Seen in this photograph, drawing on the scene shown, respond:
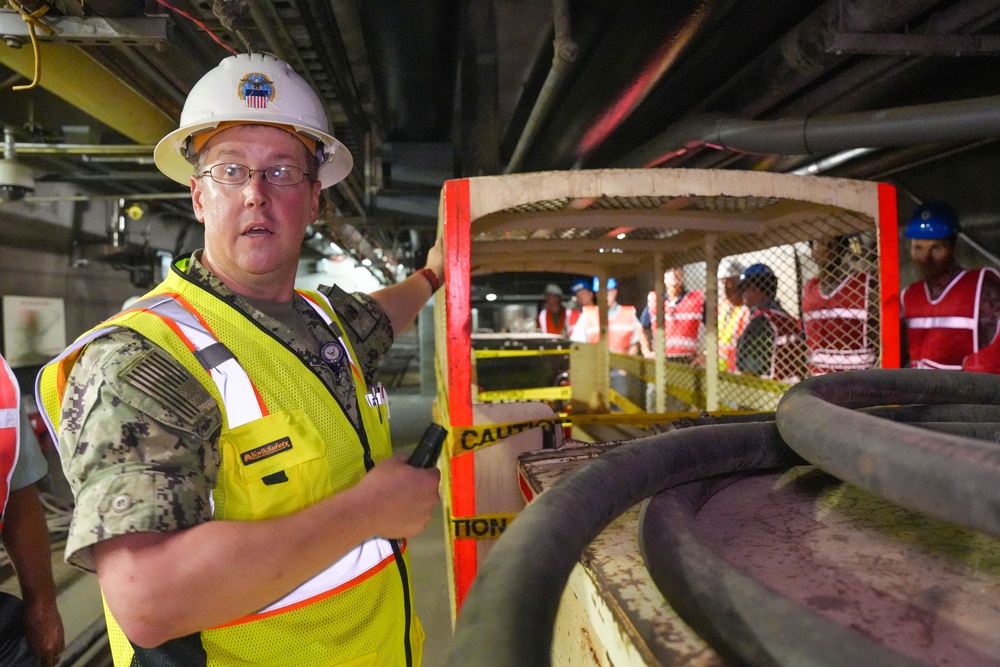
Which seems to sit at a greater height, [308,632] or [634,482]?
[634,482]

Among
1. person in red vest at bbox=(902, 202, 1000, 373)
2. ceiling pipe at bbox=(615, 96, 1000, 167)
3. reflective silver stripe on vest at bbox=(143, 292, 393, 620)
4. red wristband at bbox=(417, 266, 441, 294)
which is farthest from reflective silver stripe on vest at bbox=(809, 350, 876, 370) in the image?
reflective silver stripe on vest at bbox=(143, 292, 393, 620)

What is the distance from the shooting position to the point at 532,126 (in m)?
4.10

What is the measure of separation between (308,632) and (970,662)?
1218 mm

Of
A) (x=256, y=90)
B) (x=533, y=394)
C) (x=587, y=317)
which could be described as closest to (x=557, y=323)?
(x=587, y=317)

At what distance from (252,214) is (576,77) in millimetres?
3026

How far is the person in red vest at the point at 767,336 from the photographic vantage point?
395 cm

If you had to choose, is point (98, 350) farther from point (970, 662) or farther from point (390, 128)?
point (390, 128)

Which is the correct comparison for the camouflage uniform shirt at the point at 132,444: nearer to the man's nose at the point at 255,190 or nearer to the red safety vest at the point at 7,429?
the man's nose at the point at 255,190

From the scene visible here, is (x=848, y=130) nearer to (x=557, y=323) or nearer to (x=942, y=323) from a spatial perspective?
(x=942, y=323)

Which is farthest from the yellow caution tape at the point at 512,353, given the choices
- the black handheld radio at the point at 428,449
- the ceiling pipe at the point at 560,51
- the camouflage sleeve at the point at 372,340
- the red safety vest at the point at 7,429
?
the black handheld radio at the point at 428,449

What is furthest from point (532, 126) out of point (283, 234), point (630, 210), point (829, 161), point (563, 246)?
point (283, 234)

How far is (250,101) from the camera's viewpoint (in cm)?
149

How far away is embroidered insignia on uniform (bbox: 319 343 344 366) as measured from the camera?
5.00ft

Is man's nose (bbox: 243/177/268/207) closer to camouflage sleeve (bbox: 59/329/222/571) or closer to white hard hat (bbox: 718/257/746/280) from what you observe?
camouflage sleeve (bbox: 59/329/222/571)
